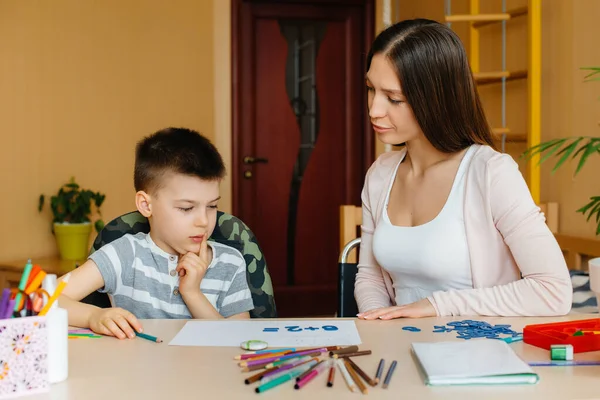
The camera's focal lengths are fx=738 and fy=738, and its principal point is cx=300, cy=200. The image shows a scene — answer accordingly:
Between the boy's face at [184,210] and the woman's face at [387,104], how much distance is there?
15.6 inches

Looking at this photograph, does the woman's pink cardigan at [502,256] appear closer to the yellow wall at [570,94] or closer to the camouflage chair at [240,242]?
the camouflage chair at [240,242]

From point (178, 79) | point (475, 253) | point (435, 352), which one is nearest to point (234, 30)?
point (178, 79)

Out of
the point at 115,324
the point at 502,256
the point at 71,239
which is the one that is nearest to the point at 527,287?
the point at 502,256

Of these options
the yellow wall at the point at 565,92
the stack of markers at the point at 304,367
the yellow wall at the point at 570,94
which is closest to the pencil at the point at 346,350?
the stack of markers at the point at 304,367

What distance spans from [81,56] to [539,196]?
2.60 m

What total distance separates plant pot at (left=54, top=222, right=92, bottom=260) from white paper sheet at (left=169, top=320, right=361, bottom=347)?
8.75 ft

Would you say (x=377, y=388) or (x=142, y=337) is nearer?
(x=377, y=388)

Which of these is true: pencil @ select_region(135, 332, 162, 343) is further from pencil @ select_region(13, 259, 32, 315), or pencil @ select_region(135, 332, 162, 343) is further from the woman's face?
the woman's face

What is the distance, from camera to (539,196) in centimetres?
334

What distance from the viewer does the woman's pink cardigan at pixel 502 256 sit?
1.47 meters

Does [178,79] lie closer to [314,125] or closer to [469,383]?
[314,125]

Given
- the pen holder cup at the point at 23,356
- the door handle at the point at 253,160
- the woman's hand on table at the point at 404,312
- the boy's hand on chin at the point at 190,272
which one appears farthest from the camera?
the door handle at the point at 253,160

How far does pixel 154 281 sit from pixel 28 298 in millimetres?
697

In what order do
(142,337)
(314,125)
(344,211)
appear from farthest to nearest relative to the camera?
(314,125) < (344,211) < (142,337)
